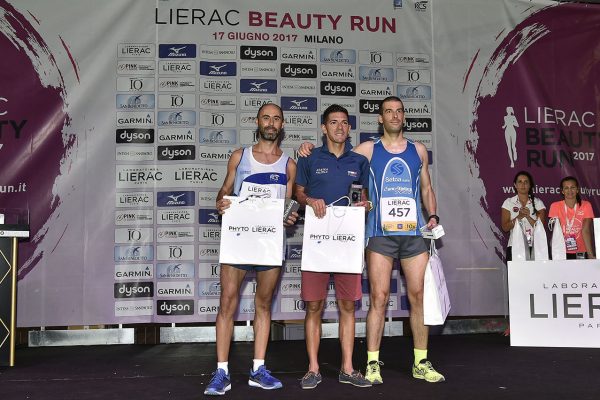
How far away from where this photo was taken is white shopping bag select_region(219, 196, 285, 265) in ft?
11.8

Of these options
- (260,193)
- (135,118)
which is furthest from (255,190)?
(135,118)

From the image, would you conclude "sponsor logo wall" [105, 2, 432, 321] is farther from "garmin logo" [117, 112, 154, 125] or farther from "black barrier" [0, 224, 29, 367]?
"black barrier" [0, 224, 29, 367]

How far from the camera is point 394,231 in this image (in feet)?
12.4

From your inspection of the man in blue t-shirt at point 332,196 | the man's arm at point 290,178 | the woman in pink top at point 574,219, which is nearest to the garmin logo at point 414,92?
the woman in pink top at point 574,219

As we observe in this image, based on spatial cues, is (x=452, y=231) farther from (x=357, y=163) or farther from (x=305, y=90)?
(x=357, y=163)

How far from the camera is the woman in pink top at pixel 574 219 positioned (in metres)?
5.88

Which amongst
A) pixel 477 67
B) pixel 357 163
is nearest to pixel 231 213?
pixel 357 163

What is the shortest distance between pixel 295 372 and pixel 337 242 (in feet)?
3.48

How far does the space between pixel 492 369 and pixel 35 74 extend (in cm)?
457

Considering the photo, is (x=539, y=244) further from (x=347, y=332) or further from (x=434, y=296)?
(x=347, y=332)

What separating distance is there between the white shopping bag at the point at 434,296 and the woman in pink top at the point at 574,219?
2568mm

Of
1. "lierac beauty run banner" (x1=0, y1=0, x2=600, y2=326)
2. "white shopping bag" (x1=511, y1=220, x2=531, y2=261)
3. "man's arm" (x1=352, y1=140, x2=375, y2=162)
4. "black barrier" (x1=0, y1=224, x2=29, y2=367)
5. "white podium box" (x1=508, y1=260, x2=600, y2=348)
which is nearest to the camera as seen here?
"man's arm" (x1=352, y1=140, x2=375, y2=162)

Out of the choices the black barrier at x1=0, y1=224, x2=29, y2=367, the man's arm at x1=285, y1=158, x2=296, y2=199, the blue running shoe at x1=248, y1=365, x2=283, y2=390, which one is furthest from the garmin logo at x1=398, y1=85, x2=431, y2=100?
the black barrier at x1=0, y1=224, x2=29, y2=367

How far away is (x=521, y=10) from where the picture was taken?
6641 millimetres
